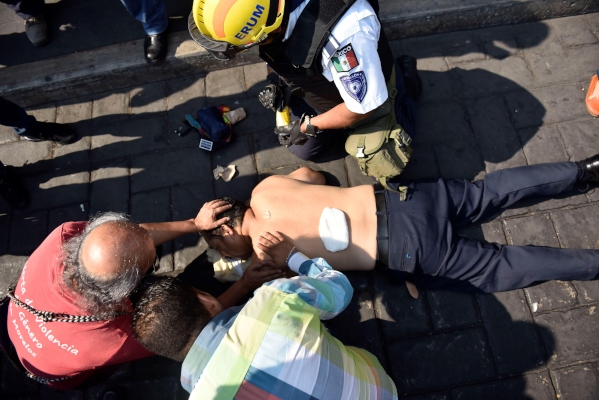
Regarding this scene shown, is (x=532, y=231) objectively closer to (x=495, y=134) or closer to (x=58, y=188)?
(x=495, y=134)

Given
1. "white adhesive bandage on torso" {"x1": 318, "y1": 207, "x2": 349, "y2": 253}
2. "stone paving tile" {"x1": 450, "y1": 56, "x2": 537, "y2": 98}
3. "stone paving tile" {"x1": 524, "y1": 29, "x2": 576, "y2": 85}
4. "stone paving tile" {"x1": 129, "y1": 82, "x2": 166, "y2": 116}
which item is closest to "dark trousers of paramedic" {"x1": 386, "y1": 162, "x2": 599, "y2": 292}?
"white adhesive bandage on torso" {"x1": 318, "y1": 207, "x2": 349, "y2": 253}

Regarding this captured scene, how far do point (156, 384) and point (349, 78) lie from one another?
2.65 metres

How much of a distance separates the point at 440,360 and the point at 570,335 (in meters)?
0.98

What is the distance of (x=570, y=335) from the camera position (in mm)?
2928

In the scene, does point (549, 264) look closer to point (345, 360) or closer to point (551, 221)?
point (551, 221)

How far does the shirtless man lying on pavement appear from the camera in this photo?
2746mm

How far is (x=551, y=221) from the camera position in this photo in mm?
3201

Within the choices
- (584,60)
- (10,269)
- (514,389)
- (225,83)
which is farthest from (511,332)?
(10,269)

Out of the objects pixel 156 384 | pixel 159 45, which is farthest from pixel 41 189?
pixel 156 384

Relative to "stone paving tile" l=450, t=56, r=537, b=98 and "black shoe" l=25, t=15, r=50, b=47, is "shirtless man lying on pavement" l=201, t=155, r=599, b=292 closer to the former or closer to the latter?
"stone paving tile" l=450, t=56, r=537, b=98

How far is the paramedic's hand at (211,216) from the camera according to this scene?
286 cm

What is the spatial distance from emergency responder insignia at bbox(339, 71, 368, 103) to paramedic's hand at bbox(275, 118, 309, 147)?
66 cm

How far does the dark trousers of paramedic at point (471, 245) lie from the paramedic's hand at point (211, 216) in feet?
3.96

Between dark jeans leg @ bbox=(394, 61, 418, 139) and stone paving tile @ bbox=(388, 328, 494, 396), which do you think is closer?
stone paving tile @ bbox=(388, 328, 494, 396)
